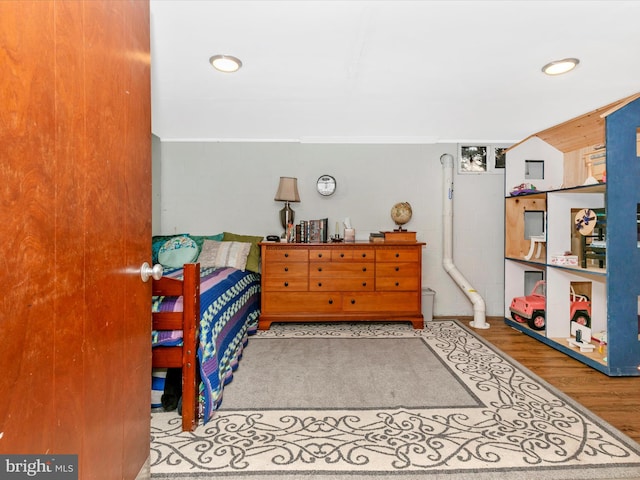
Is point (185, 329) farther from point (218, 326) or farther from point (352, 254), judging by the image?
point (352, 254)

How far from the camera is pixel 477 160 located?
13.0 ft

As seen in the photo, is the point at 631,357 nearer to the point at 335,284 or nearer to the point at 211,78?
the point at 335,284

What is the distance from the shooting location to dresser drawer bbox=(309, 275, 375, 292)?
134 inches

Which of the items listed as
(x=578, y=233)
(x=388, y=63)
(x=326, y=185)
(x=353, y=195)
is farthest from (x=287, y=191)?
(x=578, y=233)

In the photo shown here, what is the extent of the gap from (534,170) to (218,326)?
12.1 ft

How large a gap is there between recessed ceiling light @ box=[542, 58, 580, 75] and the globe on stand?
175cm

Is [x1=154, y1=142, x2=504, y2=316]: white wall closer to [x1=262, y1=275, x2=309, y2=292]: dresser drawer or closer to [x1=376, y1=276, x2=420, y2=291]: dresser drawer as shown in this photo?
[x1=376, y1=276, x2=420, y2=291]: dresser drawer

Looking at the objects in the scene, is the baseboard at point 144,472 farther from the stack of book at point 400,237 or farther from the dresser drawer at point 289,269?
the stack of book at point 400,237

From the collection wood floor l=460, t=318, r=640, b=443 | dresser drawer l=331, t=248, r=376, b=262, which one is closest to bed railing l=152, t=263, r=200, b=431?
dresser drawer l=331, t=248, r=376, b=262

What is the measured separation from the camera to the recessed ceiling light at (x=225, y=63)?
217cm

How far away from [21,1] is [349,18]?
5.13 feet

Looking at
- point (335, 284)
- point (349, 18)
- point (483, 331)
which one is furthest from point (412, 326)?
point (349, 18)

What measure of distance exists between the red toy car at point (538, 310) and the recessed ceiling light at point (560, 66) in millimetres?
1965

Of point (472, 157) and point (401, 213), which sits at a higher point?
point (472, 157)
